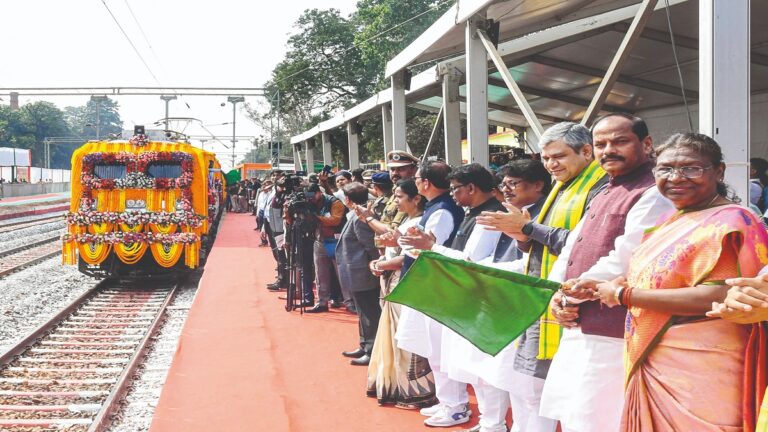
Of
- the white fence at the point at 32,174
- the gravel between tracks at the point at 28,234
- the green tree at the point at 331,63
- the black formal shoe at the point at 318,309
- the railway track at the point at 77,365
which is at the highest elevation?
the green tree at the point at 331,63

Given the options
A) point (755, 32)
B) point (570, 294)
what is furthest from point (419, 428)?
point (755, 32)

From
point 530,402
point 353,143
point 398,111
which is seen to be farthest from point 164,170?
point 530,402

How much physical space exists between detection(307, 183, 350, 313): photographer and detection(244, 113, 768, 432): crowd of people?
396cm

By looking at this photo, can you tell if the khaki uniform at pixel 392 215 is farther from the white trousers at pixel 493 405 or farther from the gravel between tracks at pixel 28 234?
the gravel between tracks at pixel 28 234

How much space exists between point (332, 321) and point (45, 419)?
11.0 ft

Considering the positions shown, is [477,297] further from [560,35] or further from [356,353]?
[560,35]

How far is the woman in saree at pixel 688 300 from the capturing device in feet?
7.34

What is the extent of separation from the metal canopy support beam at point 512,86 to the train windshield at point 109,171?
816 cm

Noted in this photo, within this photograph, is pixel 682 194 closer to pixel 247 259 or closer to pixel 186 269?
pixel 186 269

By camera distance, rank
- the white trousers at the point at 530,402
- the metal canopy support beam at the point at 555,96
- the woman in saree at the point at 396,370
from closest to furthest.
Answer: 1. the white trousers at the point at 530,402
2. the woman in saree at the point at 396,370
3. the metal canopy support beam at the point at 555,96

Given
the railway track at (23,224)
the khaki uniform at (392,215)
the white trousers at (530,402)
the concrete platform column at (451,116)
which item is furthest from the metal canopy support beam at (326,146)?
the white trousers at (530,402)

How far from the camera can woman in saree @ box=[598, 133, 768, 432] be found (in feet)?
7.34

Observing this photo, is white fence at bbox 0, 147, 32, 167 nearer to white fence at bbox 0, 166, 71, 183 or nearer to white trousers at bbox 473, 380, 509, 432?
white fence at bbox 0, 166, 71, 183

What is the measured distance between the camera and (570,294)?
2.65 m
